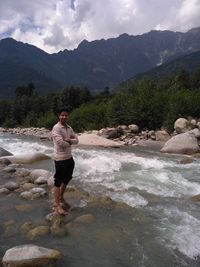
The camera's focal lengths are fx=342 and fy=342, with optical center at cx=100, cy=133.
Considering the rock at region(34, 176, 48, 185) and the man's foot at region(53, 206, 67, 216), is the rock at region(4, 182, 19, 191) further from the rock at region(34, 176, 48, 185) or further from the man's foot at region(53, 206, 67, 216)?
the man's foot at region(53, 206, 67, 216)

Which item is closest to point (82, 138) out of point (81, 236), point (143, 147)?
point (143, 147)

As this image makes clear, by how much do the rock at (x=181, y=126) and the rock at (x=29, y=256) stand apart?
71.4 feet

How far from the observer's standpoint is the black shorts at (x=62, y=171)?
8078 mm

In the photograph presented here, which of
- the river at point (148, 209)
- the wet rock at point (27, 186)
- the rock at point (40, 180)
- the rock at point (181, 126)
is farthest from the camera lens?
the rock at point (181, 126)

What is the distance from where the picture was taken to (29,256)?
575 centimetres

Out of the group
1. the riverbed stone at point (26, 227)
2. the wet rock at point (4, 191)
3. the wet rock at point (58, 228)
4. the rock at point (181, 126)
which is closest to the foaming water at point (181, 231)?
the wet rock at point (58, 228)

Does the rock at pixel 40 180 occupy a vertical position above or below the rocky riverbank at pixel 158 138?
below

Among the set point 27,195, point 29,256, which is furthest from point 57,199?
point 29,256

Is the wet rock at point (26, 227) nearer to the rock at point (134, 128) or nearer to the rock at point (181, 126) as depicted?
the rock at point (181, 126)

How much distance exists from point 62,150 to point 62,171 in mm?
518

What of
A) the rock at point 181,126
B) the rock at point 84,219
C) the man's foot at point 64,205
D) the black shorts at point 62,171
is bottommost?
the rock at point 84,219

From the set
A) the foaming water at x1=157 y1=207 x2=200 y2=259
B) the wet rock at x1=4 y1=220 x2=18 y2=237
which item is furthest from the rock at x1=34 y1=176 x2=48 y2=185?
the foaming water at x1=157 y1=207 x2=200 y2=259

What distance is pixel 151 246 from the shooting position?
6594mm

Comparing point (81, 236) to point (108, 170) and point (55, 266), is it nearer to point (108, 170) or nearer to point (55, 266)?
point (55, 266)
